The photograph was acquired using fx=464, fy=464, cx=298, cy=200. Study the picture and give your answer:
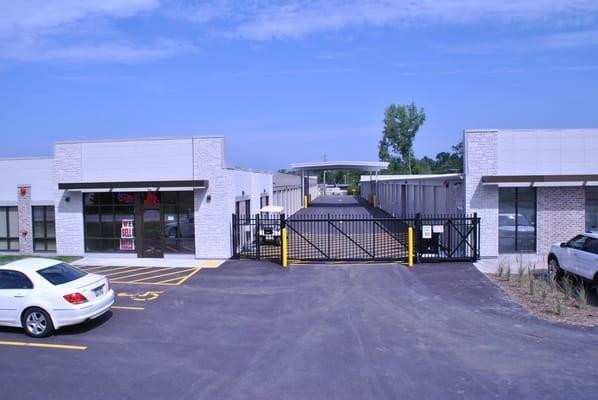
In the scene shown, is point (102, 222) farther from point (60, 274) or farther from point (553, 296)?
point (553, 296)

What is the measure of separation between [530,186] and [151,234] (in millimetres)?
15101

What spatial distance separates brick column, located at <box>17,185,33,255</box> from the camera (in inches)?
790

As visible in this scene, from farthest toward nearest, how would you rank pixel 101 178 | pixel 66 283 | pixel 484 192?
pixel 101 178, pixel 484 192, pixel 66 283

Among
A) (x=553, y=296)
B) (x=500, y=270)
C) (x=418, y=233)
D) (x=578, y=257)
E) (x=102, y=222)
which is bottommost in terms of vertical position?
(x=553, y=296)

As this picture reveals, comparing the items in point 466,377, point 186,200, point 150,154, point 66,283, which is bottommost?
point 466,377

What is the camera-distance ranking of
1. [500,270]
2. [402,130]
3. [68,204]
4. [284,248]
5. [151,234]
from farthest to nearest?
[402,130], [68,204], [151,234], [284,248], [500,270]

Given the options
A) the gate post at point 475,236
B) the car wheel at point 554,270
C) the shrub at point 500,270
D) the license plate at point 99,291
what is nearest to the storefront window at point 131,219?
the license plate at point 99,291

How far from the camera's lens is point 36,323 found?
384 inches

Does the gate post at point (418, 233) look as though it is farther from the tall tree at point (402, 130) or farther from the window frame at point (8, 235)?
the tall tree at point (402, 130)

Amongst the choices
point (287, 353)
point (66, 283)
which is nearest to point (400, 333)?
point (287, 353)

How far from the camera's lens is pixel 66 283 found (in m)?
9.95

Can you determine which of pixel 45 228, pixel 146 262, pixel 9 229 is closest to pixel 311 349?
pixel 146 262

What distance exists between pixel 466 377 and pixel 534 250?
12.3m

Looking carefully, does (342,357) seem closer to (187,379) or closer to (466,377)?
(466,377)
